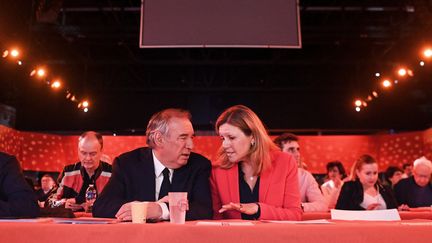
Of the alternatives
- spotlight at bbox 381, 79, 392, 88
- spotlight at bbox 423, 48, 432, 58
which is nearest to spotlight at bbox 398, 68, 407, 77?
spotlight at bbox 381, 79, 392, 88

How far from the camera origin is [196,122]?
13.1m

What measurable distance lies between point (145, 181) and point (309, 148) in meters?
9.31

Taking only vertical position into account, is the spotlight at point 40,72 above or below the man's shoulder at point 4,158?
above

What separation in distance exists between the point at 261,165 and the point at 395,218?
0.73 meters

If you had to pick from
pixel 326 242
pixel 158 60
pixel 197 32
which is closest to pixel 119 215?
pixel 326 242

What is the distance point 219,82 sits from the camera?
13547mm

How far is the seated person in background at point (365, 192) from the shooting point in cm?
419

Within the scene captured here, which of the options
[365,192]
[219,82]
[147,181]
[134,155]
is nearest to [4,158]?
[134,155]

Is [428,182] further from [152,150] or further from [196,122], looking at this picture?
[196,122]

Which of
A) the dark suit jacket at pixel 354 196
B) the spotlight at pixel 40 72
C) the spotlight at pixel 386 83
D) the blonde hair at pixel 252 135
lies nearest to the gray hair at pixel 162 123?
the blonde hair at pixel 252 135

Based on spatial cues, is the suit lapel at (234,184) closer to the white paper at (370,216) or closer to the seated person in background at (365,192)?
the white paper at (370,216)

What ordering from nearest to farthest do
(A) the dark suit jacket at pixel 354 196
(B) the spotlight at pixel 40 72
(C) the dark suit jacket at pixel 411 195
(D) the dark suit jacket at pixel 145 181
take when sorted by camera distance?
1. (D) the dark suit jacket at pixel 145 181
2. (A) the dark suit jacket at pixel 354 196
3. (C) the dark suit jacket at pixel 411 195
4. (B) the spotlight at pixel 40 72

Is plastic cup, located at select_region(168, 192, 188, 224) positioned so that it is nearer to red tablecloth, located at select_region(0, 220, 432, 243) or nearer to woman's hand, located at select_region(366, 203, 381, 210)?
red tablecloth, located at select_region(0, 220, 432, 243)

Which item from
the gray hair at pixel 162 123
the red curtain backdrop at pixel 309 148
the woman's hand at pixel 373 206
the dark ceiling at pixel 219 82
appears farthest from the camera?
the red curtain backdrop at pixel 309 148
